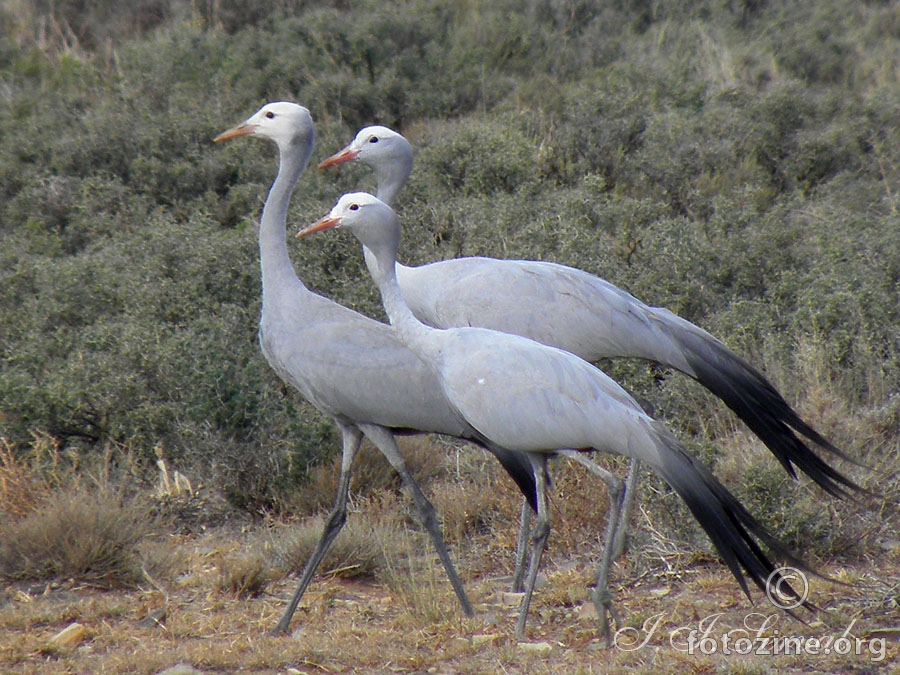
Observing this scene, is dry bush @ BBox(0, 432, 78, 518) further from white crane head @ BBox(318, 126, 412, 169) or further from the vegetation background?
white crane head @ BBox(318, 126, 412, 169)

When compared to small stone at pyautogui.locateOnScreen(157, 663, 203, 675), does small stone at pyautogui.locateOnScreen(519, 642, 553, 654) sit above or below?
below

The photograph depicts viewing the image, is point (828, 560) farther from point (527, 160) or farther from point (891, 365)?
point (527, 160)

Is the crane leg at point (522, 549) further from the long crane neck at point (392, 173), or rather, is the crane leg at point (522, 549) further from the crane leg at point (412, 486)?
the long crane neck at point (392, 173)

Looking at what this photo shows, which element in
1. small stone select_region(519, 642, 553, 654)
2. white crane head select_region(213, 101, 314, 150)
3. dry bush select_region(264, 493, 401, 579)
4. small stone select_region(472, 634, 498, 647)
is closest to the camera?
small stone select_region(519, 642, 553, 654)

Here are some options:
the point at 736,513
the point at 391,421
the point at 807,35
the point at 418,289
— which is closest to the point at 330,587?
the point at 391,421

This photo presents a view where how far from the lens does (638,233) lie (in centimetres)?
801

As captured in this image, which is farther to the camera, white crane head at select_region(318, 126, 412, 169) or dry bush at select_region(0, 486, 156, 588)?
white crane head at select_region(318, 126, 412, 169)

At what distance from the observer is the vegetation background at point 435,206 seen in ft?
19.9

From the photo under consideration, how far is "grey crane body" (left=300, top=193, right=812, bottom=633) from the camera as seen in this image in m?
3.99

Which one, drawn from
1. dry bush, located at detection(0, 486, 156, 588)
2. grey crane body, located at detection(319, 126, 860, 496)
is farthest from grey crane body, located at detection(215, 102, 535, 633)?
dry bush, located at detection(0, 486, 156, 588)

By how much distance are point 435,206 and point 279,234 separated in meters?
3.13

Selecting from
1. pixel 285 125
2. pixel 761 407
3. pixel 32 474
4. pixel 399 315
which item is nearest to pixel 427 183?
pixel 285 125

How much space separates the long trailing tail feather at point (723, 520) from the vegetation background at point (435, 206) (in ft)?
3.60

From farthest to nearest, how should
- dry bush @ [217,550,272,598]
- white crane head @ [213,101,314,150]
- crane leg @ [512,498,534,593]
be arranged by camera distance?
white crane head @ [213,101,314,150]
crane leg @ [512,498,534,593]
dry bush @ [217,550,272,598]
